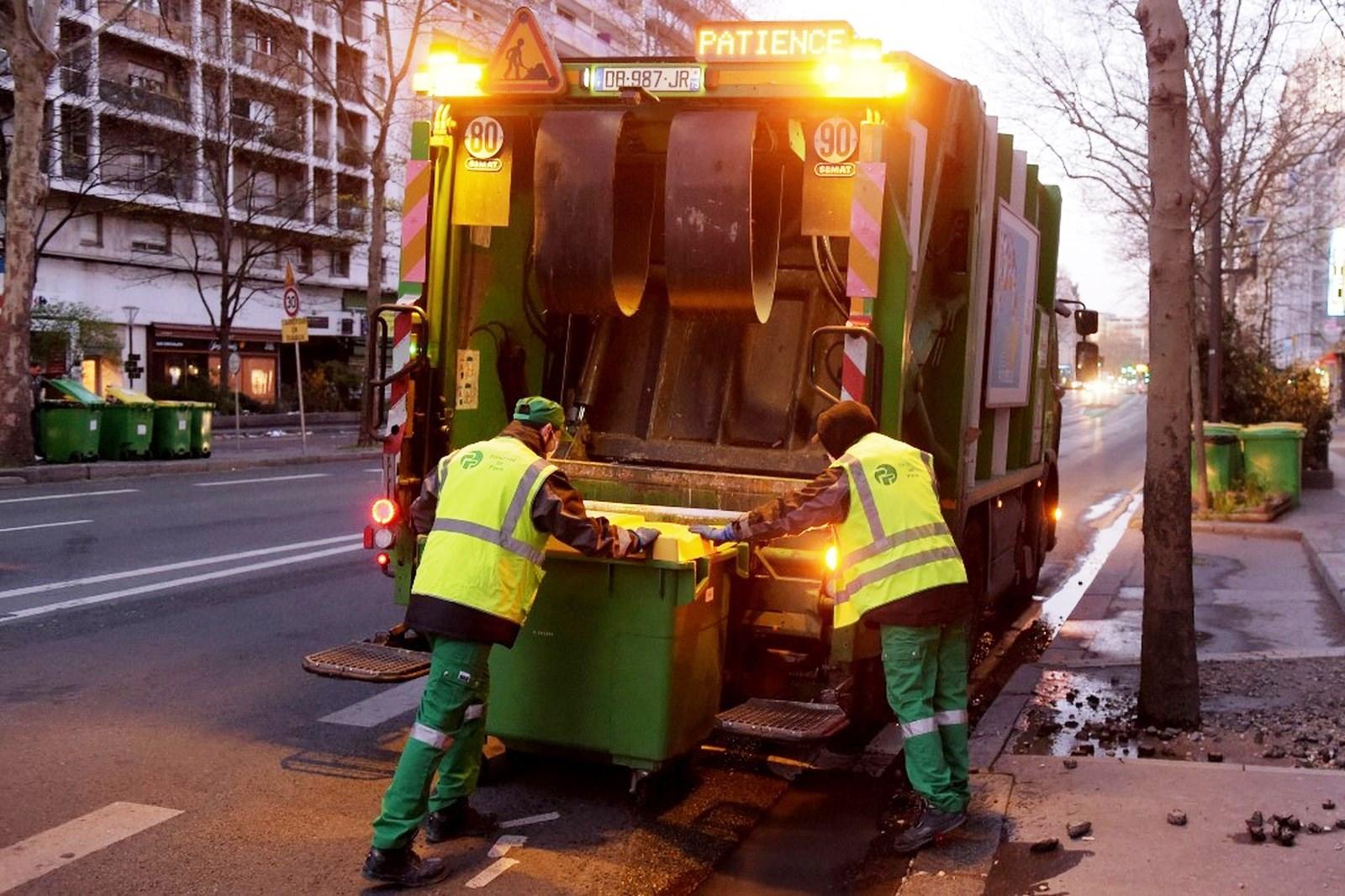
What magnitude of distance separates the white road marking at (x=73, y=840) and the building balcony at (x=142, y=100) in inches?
1353

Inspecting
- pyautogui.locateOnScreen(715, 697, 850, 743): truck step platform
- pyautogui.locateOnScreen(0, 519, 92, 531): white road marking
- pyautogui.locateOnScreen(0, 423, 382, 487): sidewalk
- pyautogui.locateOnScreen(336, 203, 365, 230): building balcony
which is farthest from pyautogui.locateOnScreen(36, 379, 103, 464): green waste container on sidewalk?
pyautogui.locateOnScreen(336, 203, 365, 230): building balcony

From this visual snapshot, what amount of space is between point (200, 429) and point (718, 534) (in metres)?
18.5

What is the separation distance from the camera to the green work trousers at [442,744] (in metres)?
4.11

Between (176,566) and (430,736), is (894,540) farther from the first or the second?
(176,566)

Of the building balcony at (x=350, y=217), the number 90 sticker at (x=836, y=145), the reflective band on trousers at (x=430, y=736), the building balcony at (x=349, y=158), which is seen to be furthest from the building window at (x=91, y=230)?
the reflective band on trousers at (x=430, y=736)

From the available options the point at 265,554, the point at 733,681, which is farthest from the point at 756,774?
the point at 265,554

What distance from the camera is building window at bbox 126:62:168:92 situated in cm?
3744

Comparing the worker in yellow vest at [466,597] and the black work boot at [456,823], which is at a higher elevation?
the worker in yellow vest at [466,597]

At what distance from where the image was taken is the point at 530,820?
481 cm

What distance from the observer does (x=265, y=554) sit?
10445 mm

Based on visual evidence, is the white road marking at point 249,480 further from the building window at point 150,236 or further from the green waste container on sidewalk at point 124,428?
the building window at point 150,236

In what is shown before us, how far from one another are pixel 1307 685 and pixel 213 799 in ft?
17.1

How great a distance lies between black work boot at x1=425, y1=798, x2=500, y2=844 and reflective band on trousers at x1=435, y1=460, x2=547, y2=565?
3.12 ft

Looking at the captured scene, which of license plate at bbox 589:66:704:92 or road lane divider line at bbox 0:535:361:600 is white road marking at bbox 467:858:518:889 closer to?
license plate at bbox 589:66:704:92
